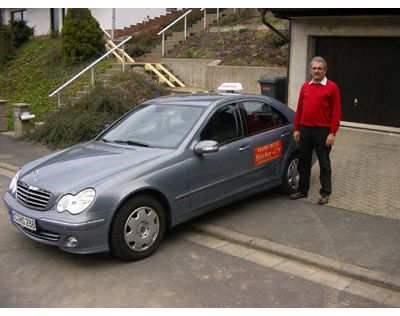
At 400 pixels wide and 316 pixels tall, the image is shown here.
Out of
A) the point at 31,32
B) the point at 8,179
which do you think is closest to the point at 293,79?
the point at 8,179

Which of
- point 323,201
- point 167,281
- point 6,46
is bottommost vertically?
point 167,281

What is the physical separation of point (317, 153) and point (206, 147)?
6.07 ft

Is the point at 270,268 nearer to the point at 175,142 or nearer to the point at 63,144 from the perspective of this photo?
the point at 175,142

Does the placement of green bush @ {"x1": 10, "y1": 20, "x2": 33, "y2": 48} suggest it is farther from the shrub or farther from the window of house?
the window of house

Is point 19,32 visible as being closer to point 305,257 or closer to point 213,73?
point 213,73

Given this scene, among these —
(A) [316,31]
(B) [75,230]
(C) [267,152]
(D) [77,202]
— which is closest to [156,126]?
(C) [267,152]

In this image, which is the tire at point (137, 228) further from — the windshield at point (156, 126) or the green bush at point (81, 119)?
the green bush at point (81, 119)

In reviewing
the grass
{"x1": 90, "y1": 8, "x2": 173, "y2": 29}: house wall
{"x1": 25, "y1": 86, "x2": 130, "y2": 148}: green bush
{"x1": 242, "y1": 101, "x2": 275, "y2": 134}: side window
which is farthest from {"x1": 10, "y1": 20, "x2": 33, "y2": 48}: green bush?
{"x1": 242, "y1": 101, "x2": 275, "y2": 134}: side window

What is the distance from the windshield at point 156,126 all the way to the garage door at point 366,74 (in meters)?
6.80

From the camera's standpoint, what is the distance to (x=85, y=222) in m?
4.21

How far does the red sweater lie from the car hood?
2.08 meters

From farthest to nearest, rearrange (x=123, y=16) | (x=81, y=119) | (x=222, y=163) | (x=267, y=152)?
(x=123, y=16)
(x=81, y=119)
(x=267, y=152)
(x=222, y=163)

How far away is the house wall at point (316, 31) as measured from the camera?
407 inches

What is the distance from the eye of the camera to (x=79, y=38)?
54.2ft
